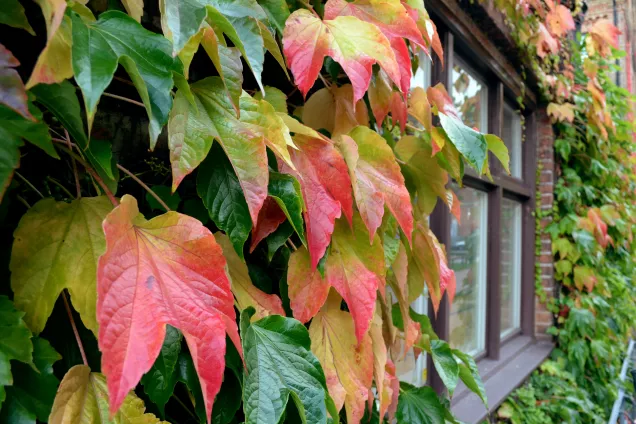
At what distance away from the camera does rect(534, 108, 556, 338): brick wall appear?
3361 millimetres

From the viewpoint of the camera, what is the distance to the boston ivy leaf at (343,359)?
0.77 m

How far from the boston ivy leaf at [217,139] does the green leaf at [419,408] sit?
0.69 m

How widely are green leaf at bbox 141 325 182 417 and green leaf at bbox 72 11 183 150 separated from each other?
0.82 feet

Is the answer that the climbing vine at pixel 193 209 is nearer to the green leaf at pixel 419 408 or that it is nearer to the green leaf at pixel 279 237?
the green leaf at pixel 279 237

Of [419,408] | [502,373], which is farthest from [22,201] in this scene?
[502,373]

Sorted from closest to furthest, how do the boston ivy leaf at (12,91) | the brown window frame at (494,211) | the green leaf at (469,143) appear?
the boston ivy leaf at (12,91) → the green leaf at (469,143) → the brown window frame at (494,211)

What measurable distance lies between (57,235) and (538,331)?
3478mm

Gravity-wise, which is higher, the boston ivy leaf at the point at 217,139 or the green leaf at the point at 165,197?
the boston ivy leaf at the point at 217,139

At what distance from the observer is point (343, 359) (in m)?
0.79

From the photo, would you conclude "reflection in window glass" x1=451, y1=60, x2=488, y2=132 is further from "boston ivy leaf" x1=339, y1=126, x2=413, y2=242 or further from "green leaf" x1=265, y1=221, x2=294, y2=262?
"green leaf" x1=265, y1=221, x2=294, y2=262

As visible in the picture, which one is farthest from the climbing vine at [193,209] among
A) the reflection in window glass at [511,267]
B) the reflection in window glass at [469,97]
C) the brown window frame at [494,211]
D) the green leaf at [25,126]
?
the reflection in window glass at [511,267]

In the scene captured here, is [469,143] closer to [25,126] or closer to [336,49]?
[336,49]

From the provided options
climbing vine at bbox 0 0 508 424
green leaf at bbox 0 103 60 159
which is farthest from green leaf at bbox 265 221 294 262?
green leaf at bbox 0 103 60 159

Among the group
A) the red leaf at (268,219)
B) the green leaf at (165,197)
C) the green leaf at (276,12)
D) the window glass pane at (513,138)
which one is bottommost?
the red leaf at (268,219)
